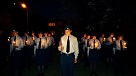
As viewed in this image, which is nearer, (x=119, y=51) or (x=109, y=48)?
(x=119, y=51)

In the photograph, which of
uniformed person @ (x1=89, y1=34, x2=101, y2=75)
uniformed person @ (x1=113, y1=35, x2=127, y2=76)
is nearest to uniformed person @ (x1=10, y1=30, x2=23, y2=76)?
uniformed person @ (x1=89, y1=34, x2=101, y2=75)

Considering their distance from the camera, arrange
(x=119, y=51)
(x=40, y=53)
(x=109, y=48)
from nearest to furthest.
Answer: (x=40, y=53) → (x=119, y=51) → (x=109, y=48)

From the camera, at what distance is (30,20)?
41.8 m

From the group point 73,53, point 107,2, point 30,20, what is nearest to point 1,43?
point 73,53

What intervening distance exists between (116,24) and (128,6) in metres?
1.67

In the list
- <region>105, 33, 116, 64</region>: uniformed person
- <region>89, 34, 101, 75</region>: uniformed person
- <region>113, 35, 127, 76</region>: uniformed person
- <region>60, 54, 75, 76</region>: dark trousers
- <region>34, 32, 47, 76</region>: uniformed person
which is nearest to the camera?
<region>60, 54, 75, 76</region>: dark trousers

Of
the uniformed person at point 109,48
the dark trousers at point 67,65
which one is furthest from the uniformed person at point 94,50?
the uniformed person at point 109,48

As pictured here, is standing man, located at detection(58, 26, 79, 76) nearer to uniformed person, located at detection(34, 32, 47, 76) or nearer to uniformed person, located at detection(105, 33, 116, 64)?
uniformed person, located at detection(34, 32, 47, 76)

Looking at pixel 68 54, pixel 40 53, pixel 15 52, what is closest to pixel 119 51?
pixel 40 53

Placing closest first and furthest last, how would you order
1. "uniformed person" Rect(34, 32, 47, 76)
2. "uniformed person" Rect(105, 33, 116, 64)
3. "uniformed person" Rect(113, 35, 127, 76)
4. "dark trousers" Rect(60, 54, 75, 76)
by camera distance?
1. "dark trousers" Rect(60, 54, 75, 76)
2. "uniformed person" Rect(34, 32, 47, 76)
3. "uniformed person" Rect(113, 35, 127, 76)
4. "uniformed person" Rect(105, 33, 116, 64)

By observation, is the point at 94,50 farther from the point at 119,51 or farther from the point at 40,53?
the point at 40,53

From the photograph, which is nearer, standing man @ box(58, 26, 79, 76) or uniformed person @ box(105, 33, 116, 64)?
standing man @ box(58, 26, 79, 76)

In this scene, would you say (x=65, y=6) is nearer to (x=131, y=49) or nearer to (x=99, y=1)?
(x=99, y=1)

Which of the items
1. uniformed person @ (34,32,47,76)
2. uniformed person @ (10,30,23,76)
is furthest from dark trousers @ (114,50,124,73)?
uniformed person @ (10,30,23,76)
